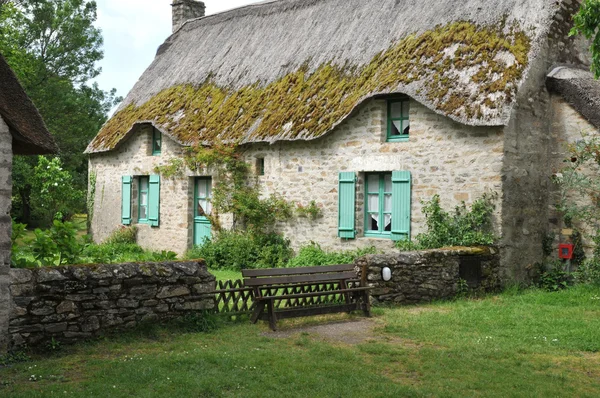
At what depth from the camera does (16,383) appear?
6.00 metres

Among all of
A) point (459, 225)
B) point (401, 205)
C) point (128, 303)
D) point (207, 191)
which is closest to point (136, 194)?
point (207, 191)

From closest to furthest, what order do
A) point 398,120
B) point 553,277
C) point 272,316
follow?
point 272,316
point 553,277
point 398,120

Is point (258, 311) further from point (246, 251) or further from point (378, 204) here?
point (246, 251)

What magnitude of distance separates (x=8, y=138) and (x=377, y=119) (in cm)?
777

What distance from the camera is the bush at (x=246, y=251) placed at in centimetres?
1456

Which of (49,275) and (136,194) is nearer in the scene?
(49,275)

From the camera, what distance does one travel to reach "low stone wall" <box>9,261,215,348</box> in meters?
6.95

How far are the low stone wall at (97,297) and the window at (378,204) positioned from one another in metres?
5.49

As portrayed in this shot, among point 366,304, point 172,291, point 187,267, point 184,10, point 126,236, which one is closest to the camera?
point 172,291

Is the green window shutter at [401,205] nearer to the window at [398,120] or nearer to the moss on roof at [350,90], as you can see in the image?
the window at [398,120]

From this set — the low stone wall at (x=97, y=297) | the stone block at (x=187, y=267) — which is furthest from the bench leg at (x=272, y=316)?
the stone block at (x=187, y=267)

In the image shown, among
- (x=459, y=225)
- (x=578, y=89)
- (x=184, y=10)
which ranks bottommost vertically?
(x=459, y=225)

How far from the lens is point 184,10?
2308 cm

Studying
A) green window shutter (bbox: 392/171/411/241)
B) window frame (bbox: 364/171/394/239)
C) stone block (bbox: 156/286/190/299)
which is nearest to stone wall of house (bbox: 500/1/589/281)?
green window shutter (bbox: 392/171/411/241)
